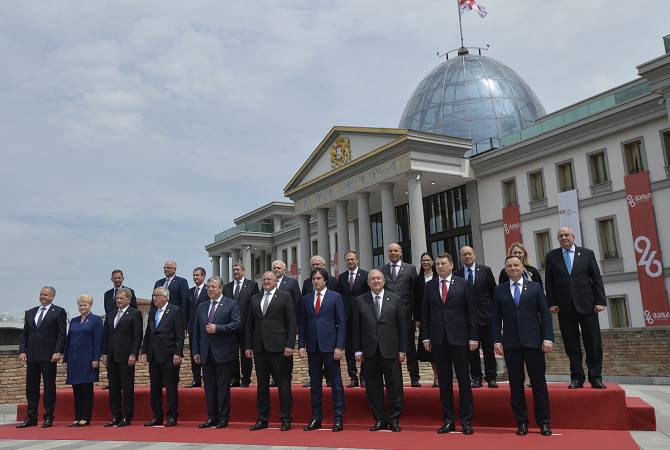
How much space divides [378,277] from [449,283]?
0.99 meters

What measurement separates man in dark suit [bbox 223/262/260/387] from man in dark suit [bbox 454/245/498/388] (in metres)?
3.85

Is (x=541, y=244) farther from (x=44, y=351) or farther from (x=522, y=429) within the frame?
(x=44, y=351)

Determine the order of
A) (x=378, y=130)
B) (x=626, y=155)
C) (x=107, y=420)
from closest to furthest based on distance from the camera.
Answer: (x=107, y=420)
(x=626, y=155)
(x=378, y=130)

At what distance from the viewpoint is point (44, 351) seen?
10.4m

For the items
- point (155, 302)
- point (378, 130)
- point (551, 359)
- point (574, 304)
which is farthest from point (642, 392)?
point (378, 130)

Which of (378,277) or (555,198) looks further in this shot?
(555,198)

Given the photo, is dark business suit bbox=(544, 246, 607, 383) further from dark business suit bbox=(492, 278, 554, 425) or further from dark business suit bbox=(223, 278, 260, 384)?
A: dark business suit bbox=(223, 278, 260, 384)

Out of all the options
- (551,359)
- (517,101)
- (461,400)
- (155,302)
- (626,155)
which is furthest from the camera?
(517,101)

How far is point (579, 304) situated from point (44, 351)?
9.07 meters

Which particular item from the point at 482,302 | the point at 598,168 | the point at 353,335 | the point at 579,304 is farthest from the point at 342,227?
the point at 579,304

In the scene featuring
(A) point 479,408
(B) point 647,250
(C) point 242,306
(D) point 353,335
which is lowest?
(A) point 479,408

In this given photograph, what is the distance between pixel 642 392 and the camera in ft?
46.1

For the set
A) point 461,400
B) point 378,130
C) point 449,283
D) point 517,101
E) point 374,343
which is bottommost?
point 461,400

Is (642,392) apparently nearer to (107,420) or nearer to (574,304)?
(574,304)
